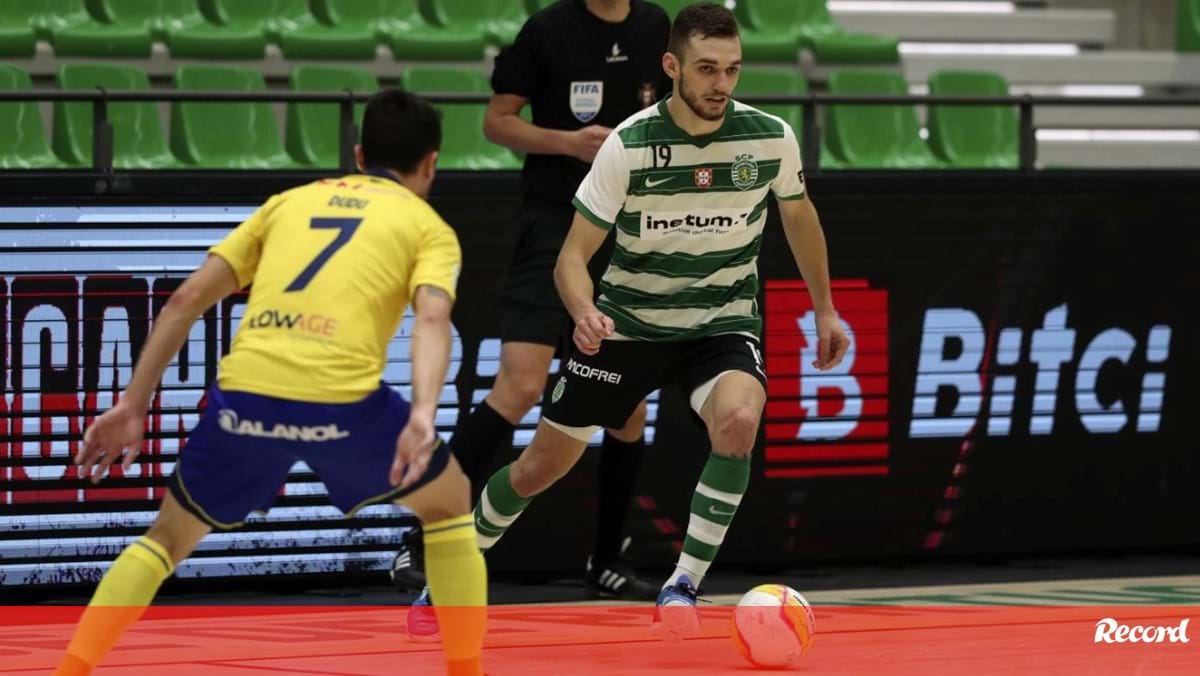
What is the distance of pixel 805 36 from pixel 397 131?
739 centimetres

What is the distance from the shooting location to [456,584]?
15.3 feet

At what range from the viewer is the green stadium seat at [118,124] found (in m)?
9.10

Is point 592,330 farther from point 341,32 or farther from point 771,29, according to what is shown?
point 771,29

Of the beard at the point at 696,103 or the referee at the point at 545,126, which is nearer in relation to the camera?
the beard at the point at 696,103

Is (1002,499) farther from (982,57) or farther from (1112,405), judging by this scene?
(982,57)

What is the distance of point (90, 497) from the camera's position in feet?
23.9

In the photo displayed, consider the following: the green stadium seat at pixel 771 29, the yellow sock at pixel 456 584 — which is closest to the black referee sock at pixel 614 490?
the yellow sock at pixel 456 584

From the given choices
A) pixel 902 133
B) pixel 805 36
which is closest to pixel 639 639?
pixel 902 133

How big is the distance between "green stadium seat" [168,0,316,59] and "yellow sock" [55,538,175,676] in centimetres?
647

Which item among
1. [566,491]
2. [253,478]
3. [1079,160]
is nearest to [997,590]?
[566,491]

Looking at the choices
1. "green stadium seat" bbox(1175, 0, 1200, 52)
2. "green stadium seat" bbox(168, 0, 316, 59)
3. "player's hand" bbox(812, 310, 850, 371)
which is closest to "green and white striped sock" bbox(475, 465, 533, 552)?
"player's hand" bbox(812, 310, 850, 371)

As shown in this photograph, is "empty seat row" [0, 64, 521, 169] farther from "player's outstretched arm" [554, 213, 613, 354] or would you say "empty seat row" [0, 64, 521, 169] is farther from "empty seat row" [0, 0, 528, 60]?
"player's outstretched arm" [554, 213, 613, 354]

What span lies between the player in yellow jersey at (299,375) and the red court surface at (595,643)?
1.08 metres

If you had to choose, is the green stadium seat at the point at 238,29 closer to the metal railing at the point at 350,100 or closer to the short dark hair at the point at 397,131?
the metal railing at the point at 350,100
